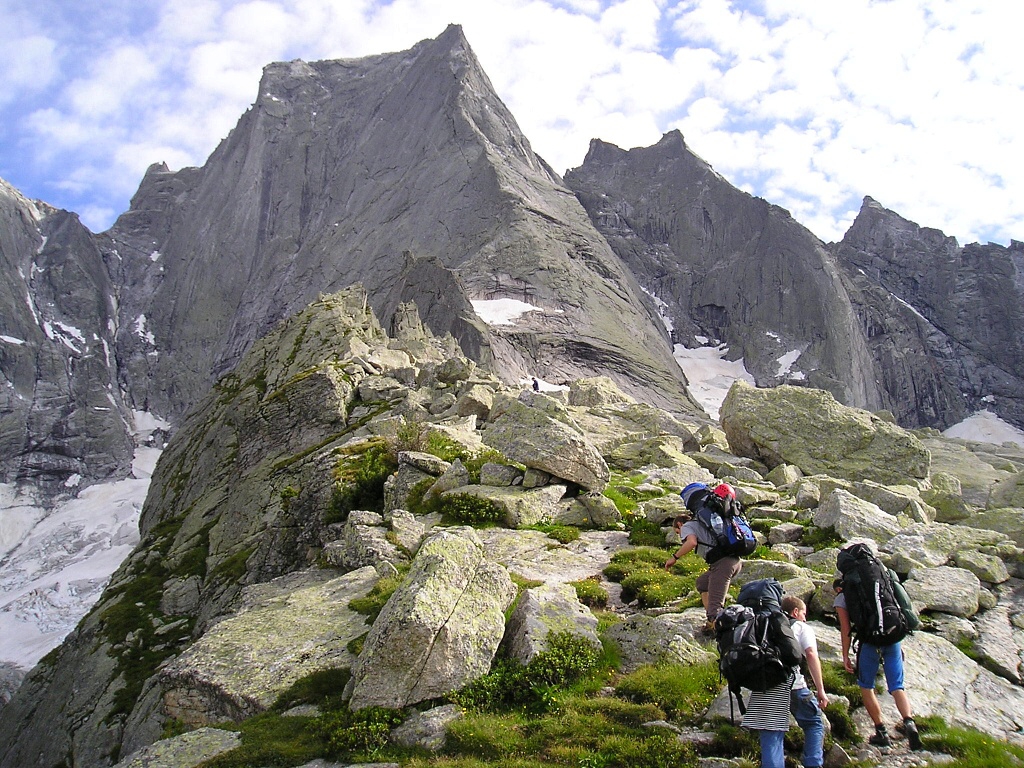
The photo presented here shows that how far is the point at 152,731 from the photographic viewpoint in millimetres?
14938

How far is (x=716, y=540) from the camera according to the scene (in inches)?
436

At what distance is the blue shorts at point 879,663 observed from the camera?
8680mm

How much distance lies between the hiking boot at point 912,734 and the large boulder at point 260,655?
781cm

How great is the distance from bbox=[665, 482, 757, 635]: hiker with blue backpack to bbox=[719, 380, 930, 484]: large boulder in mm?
17928

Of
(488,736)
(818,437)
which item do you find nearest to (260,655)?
(488,736)

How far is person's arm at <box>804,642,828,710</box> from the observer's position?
8.02 meters

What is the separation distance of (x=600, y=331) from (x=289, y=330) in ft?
333

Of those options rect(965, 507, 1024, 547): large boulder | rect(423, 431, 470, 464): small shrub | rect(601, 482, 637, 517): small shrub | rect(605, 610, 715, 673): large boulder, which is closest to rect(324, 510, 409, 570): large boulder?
rect(423, 431, 470, 464): small shrub

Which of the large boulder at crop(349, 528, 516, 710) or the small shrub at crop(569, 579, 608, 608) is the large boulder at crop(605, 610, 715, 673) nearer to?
the small shrub at crop(569, 579, 608, 608)

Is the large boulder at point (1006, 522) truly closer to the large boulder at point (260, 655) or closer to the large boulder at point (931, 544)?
the large boulder at point (931, 544)

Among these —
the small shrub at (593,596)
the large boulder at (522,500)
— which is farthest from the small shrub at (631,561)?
the large boulder at (522,500)

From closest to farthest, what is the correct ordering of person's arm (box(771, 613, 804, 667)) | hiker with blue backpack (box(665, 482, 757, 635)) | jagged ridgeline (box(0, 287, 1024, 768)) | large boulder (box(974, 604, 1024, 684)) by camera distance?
person's arm (box(771, 613, 804, 667)), jagged ridgeline (box(0, 287, 1024, 768)), large boulder (box(974, 604, 1024, 684)), hiker with blue backpack (box(665, 482, 757, 635))

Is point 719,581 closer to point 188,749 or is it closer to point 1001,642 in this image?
point 1001,642

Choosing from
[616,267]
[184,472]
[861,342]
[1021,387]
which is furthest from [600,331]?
[1021,387]
